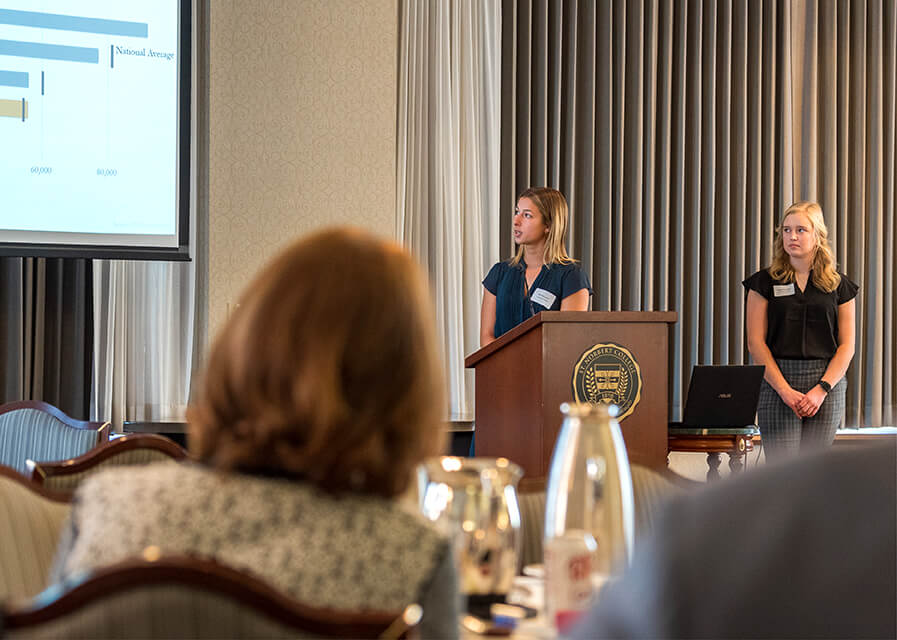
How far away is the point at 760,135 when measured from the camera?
256 inches

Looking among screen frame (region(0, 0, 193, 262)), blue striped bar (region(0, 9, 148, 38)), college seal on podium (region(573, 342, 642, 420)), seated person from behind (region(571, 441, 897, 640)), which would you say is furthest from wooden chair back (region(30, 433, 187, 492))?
blue striped bar (region(0, 9, 148, 38))

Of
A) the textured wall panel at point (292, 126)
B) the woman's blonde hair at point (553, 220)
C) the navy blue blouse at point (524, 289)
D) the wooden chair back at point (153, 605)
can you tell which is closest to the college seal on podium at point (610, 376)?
the navy blue blouse at point (524, 289)

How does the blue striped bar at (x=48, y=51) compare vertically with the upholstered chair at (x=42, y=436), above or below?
above

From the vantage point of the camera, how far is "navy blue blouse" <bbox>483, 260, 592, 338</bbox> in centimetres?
445

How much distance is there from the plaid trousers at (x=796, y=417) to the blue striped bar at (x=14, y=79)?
3791mm

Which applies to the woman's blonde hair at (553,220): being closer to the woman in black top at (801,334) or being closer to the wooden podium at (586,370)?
the wooden podium at (586,370)

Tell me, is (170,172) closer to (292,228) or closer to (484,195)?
(292,228)

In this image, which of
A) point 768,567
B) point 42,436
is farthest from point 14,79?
point 768,567

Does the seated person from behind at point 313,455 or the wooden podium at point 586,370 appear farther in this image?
the wooden podium at point 586,370

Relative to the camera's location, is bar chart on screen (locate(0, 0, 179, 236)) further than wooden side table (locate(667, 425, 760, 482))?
No

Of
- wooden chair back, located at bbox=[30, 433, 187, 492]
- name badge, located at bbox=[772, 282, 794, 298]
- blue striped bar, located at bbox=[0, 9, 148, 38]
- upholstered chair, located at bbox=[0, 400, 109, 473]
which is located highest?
blue striped bar, located at bbox=[0, 9, 148, 38]

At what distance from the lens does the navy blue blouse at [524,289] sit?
4453 mm

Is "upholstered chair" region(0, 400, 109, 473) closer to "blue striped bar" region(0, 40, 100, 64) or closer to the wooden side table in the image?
"blue striped bar" region(0, 40, 100, 64)

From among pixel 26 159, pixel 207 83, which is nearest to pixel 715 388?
pixel 207 83
